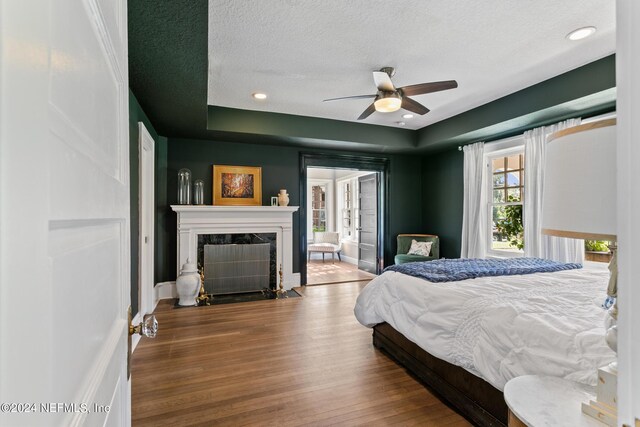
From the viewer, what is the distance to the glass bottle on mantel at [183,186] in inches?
180

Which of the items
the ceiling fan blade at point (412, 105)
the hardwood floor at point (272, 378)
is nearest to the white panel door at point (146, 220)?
the hardwood floor at point (272, 378)

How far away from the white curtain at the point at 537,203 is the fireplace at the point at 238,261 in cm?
348

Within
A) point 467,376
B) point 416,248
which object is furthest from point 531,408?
point 416,248

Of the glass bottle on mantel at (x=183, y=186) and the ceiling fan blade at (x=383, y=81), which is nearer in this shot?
the ceiling fan blade at (x=383, y=81)

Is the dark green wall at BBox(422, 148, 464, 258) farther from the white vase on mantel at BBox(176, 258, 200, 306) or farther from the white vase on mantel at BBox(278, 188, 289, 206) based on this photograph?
the white vase on mantel at BBox(176, 258, 200, 306)

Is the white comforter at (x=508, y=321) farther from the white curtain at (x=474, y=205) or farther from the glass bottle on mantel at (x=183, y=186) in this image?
the glass bottle on mantel at (x=183, y=186)

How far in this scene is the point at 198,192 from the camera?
15.4ft

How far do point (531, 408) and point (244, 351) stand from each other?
2.32 meters

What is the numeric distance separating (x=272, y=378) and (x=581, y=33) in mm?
3521

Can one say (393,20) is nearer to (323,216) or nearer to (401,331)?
(401,331)

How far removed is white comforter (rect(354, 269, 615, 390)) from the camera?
1.40 metres

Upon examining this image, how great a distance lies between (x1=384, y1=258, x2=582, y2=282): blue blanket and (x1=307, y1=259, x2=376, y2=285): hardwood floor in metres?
3.01

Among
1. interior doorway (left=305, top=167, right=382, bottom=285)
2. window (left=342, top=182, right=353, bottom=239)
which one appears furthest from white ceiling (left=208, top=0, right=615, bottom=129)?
window (left=342, top=182, right=353, bottom=239)

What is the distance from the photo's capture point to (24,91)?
0.29m
